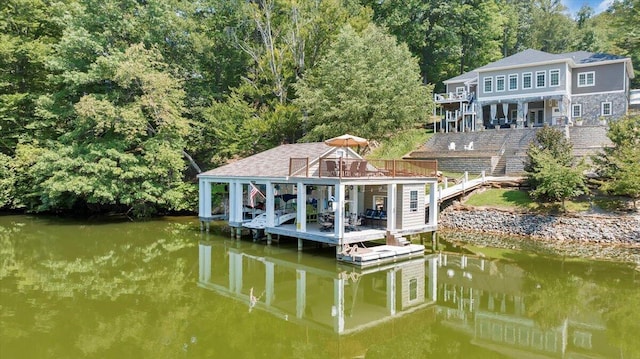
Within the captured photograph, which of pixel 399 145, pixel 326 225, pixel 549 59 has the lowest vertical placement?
pixel 326 225

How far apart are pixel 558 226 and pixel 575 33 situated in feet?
158

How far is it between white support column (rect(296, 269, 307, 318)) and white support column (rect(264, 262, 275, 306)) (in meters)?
0.77

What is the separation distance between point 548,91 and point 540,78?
1.27 meters

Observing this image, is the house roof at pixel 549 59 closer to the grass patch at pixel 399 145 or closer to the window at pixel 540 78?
the window at pixel 540 78

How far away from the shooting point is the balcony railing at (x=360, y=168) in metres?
16.5

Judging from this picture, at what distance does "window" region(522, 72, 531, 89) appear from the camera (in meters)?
34.7

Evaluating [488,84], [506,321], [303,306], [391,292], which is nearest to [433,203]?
[391,292]

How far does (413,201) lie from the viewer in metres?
18.4

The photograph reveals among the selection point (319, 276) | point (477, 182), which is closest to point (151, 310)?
point (319, 276)

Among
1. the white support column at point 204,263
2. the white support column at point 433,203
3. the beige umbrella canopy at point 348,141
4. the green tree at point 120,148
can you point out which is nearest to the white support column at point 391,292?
the beige umbrella canopy at point 348,141

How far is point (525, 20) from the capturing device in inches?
2420

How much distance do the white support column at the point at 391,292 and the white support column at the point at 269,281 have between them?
3.25m

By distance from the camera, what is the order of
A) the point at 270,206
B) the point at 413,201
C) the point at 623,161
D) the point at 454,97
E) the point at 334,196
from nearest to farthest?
the point at 413,201 < the point at 270,206 < the point at 334,196 < the point at 623,161 < the point at 454,97

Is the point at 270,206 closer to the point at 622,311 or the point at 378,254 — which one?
the point at 378,254
